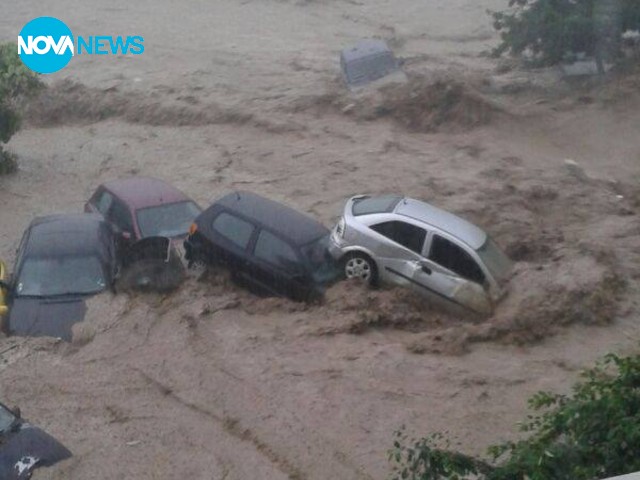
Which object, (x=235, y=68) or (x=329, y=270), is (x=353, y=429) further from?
(x=235, y=68)

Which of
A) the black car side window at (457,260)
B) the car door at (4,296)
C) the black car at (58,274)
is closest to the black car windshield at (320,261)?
the black car side window at (457,260)

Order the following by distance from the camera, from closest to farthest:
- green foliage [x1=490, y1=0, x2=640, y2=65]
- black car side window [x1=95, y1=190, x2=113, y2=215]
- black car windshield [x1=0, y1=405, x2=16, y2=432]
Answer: black car windshield [x1=0, y1=405, x2=16, y2=432] → black car side window [x1=95, y1=190, x2=113, y2=215] → green foliage [x1=490, y1=0, x2=640, y2=65]

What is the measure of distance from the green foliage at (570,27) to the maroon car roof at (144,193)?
10.5m

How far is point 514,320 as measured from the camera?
11.6 m

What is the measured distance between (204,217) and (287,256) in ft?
4.43

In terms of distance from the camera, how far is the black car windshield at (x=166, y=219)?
14.0 m

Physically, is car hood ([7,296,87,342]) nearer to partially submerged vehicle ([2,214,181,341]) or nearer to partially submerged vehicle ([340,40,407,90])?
partially submerged vehicle ([2,214,181,341])

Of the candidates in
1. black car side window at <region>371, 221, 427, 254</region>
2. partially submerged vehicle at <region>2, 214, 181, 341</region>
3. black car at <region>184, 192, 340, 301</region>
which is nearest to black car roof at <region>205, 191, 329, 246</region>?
black car at <region>184, 192, 340, 301</region>

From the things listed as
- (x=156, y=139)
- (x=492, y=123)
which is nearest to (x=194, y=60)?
(x=156, y=139)

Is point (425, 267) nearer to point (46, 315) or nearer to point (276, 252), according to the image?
point (276, 252)

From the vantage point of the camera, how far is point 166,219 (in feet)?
46.8

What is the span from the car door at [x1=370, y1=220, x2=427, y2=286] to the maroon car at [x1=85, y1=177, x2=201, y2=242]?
123 inches

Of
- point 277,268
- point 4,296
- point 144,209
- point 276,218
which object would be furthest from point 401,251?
point 4,296

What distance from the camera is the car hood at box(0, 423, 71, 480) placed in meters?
7.59
